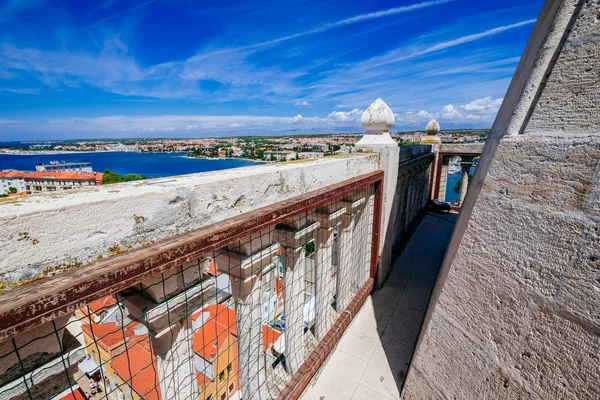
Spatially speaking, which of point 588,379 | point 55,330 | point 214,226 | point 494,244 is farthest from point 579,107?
point 55,330

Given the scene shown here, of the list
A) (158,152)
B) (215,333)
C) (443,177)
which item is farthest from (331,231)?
(158,152)

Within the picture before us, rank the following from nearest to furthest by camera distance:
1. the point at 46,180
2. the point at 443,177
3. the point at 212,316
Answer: the point at 212,316 → the point at 443,177 → the point at 46,180

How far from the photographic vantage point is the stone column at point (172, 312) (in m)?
1.58

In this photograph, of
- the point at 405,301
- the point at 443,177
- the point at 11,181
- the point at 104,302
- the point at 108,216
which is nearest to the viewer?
the point at 108,216

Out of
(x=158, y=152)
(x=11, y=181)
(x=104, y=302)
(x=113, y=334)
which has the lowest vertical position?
(x=158, y=152)

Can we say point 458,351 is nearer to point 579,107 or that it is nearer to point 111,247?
point 579,107

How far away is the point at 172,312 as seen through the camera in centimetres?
165

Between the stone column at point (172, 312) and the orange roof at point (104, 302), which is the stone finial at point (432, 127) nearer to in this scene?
the stone column at point (172, 312)

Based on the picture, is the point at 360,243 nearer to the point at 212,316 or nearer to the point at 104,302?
the point at 212,316

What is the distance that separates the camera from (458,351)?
7.41 feet

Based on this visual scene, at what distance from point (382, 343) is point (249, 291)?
206 centimetres

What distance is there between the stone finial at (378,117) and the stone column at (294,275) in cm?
173

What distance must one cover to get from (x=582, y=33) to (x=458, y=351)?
2.37 meters

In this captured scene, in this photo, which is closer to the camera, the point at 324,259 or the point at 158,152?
the point at 324,259
